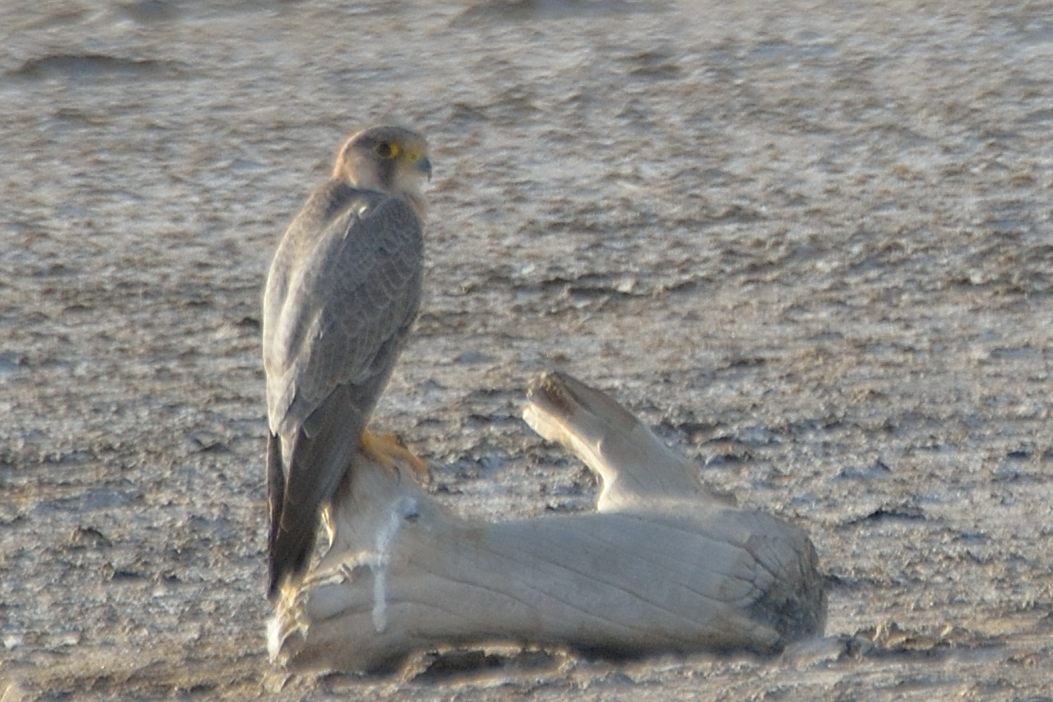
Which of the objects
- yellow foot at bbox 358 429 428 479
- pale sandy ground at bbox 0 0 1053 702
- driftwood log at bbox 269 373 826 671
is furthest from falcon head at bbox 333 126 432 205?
driftwood log at bbox 269 373 826 671

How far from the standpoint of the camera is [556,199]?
8547 mm

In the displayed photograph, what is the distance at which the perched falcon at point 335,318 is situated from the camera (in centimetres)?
500

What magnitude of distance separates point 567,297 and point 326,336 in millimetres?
2604

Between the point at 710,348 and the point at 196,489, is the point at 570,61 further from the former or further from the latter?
the point at 196,489

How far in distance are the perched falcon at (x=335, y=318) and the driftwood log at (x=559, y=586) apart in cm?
16

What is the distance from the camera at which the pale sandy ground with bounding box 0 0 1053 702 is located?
543 cm

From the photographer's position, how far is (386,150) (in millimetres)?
5895

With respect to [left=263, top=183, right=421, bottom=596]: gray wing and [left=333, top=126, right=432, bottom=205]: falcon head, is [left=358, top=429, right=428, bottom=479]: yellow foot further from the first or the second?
[left=333, top=126, right=432, bottom=205]: falcon head

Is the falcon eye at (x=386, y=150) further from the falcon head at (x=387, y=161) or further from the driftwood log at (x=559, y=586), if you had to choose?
the driftwood log at (x=559, y=586)

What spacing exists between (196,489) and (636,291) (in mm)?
2063

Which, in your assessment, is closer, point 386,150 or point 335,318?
point 335,318

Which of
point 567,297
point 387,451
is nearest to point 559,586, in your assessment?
point 387,451

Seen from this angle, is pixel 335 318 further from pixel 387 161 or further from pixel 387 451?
pixel 387 161

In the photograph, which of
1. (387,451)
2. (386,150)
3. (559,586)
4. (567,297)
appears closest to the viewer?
(559,586)
